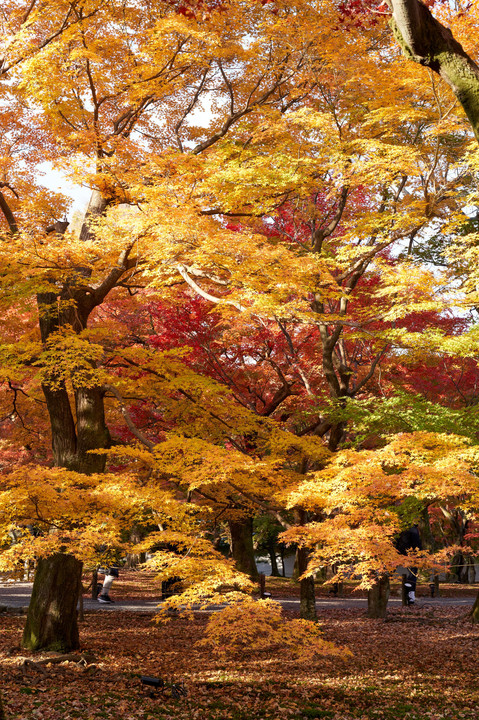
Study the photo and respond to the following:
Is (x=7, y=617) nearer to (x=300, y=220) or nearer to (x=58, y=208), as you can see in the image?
(x=58, y=208)

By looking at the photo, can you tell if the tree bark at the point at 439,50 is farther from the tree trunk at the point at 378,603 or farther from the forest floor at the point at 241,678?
the tree trunk at the point at 378,603

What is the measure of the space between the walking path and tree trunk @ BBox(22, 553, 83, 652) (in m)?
5.06

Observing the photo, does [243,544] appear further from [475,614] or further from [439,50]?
[439,50]

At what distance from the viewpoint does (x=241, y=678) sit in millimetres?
8508

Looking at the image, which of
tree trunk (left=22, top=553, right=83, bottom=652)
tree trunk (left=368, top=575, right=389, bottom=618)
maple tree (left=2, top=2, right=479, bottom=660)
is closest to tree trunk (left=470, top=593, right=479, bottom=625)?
tree trunk (left=368, top=575, right=389, bottom=618)

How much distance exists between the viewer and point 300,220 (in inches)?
566

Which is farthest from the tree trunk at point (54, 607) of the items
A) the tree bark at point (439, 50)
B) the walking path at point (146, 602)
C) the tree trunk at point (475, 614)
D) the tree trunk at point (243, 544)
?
the tree bark at point (439, 50)

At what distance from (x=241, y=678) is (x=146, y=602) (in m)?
9.97

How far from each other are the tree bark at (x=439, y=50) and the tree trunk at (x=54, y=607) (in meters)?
10.1

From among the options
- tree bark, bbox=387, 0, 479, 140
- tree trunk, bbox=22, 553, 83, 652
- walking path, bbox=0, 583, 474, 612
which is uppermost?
tree bark, bbox=387, 0, 479, 140

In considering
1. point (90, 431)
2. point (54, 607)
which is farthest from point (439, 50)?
point (54, 607)

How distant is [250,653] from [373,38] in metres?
13.1

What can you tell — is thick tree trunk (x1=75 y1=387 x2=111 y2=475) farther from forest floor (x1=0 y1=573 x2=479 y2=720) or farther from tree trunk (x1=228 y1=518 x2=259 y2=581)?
tree trunk (x1=228 y1=518 x2=259 y2=581)

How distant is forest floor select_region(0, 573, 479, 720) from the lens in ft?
22.4
